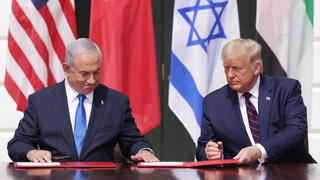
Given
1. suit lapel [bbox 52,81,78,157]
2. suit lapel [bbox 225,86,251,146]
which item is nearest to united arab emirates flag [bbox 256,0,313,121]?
suit lapel [bbox 225,86,251,146]

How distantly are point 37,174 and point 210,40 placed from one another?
6.94 feet

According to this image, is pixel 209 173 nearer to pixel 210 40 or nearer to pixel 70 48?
pixel 70 48

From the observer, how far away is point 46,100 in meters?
3.29

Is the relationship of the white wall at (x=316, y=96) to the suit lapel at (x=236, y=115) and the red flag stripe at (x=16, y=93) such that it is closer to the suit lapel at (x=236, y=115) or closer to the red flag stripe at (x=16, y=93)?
the suit lapel at (x=236, y=115)

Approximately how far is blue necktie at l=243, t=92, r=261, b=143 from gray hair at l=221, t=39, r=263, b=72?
0.24m

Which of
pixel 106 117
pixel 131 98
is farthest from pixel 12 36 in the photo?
pixel 106 117

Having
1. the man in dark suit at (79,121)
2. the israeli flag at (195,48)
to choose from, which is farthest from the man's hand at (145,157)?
the israeli flag at (195,48)

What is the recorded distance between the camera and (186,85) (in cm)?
418

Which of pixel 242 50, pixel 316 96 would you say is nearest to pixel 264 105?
pixel 242 50

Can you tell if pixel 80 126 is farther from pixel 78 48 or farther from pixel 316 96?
pixel 316 96

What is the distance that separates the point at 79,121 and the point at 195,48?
1325mm

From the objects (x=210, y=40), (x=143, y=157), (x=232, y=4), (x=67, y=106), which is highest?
(x=232, y=4)

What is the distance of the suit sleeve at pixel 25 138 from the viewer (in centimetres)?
309

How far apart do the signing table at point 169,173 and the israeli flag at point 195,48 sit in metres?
1.42
